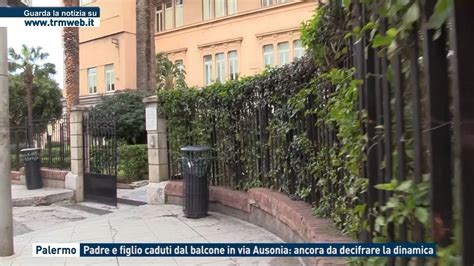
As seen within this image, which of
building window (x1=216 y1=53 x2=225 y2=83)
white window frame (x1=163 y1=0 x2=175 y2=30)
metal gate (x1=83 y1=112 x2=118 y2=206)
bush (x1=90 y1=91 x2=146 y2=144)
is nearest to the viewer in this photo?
metal gate (x1=83 y1=112 x2=118 y2=206)

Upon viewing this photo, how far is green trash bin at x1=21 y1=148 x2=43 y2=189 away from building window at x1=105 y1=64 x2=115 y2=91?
62.5 ft

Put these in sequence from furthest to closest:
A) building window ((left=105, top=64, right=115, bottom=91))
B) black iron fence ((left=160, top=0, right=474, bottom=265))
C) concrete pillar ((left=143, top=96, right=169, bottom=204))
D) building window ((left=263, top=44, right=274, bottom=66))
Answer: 1. building window ((left=105, top=64, right=115, bottom=91))
2. building window ((left=263, top=44, right=274, bottom=66))
3. concrete pillar ((left=143, top=96, right=169, bottom=204))
4. black iron fence ((left=160, top=0, right=474, bottom=265))

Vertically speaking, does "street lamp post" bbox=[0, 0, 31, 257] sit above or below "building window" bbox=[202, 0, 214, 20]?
below

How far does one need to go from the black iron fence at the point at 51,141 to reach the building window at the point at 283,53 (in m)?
14.0

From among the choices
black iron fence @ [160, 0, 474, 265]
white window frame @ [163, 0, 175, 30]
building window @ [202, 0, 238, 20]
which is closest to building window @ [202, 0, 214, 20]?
building window @ [202, 0, 238, 20]

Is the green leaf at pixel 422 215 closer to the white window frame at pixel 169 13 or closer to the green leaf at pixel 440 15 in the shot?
the green leaf at pixel 440 15

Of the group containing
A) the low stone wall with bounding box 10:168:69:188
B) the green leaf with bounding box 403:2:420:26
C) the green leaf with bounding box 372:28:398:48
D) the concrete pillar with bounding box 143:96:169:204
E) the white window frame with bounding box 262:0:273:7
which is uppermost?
the white window frame with bounding box 262:0:273:7

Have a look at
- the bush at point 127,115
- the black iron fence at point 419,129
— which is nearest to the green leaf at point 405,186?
the black iron fence at point 419,129

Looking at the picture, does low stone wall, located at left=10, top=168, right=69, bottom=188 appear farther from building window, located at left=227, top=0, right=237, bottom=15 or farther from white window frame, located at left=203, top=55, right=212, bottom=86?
building window, located at left=227, top=0, right=237, bottom=15

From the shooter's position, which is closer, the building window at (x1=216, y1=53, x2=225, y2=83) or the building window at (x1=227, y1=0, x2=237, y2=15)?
the building window at (x1=227, y1=0, x2=237, y2=15)

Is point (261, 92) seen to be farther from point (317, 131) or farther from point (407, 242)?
point (407, 242)

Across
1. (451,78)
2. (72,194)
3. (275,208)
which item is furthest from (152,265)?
(72,194)

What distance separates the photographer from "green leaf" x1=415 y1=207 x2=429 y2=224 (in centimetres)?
181

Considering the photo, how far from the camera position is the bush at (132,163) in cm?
1506
